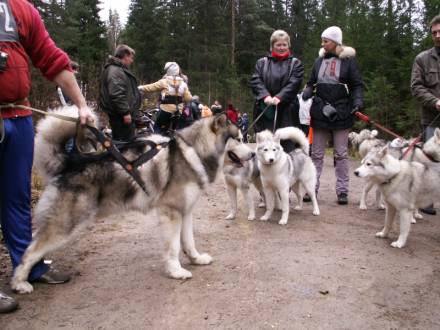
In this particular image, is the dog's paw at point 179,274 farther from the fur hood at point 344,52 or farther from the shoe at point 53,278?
the fur hood at point 344,52

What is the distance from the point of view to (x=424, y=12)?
525 inches

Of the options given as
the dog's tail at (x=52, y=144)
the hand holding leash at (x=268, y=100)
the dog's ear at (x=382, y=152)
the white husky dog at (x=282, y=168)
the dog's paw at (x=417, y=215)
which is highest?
the hand holding leash at (x=268, y=100)

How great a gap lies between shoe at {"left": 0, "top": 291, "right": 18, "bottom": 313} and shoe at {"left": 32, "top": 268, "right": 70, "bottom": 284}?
41 cm

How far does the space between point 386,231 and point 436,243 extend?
494 millimetres

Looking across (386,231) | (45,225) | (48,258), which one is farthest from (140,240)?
(386,231)

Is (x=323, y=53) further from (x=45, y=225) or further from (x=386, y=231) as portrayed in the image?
(x=45, y=225)

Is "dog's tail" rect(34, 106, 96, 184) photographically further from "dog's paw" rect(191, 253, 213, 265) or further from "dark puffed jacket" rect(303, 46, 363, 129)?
"dark puffed jacket" rect(303, 46, 363, 129)

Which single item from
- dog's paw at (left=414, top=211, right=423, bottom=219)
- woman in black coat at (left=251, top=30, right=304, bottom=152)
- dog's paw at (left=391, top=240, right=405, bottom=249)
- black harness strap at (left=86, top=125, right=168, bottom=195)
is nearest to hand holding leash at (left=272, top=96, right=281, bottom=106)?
woman in black coat at (left=251, top=30, right=304, bottom=152)

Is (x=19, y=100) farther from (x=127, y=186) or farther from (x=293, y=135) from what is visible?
(x=293, y=135)

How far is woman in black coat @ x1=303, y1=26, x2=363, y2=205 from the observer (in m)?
5.42

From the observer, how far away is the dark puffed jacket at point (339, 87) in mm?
5430

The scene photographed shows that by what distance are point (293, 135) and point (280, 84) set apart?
70 cm

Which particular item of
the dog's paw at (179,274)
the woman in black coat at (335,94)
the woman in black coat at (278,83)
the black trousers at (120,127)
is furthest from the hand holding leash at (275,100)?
the dog's paw at (179,274)

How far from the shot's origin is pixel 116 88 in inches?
214
